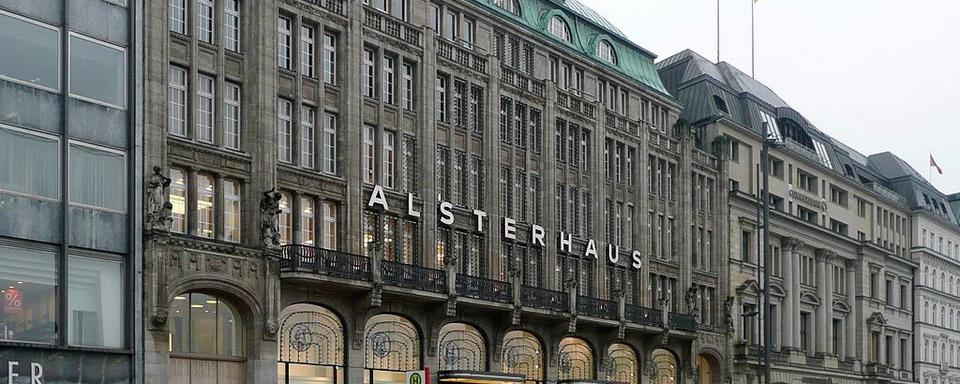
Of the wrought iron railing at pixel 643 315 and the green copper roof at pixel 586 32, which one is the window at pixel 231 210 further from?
the wrought iron railing at pixel 643 315

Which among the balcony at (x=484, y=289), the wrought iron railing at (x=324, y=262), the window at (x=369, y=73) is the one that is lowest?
the balcony at (x=484, y=289)

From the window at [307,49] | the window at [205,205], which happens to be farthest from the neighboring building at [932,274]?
the window at [205,205]

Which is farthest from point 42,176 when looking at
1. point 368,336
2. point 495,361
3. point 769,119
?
point 769,119

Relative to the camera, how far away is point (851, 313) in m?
84.5

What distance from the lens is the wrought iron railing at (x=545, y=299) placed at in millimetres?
51594

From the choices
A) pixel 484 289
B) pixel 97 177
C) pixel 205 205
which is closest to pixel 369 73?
pixel 484 289

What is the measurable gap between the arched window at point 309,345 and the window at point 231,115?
5.34 m

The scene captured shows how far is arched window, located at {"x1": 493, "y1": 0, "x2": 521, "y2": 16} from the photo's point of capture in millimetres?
54556

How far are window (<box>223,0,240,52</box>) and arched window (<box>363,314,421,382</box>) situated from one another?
1011cm

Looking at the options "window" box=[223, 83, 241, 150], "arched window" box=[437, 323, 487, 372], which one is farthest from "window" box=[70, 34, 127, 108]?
"arched window" box=[437, 323, 487, 372]

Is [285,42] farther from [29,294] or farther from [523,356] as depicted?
[523,356]

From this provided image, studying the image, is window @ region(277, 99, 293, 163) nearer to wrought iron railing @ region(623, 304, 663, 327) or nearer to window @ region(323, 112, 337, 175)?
window @ region(323, 112, 337, 175)

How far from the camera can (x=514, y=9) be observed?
184 ft

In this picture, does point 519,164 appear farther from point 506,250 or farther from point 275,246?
point 275,246
